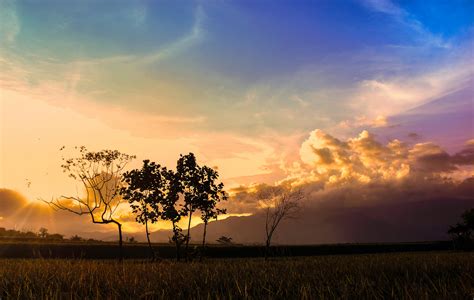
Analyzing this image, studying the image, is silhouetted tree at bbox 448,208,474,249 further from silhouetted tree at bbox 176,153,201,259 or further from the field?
silhouetted tree at bbox 176,153,201,259

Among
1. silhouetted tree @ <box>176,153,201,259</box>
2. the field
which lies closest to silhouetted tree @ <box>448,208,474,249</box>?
the field

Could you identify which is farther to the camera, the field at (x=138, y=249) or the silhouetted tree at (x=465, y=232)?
the silhouetted tree at (x=465, y=232)

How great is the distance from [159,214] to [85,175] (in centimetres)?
829

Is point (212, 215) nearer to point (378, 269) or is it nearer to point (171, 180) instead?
point (171, 180)

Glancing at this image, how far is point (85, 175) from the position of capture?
37.6m

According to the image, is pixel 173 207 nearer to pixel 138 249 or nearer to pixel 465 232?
pixel 138 249

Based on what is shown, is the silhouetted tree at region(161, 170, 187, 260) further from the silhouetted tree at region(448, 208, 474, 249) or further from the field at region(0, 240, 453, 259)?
the silhouetted tree at region(448, 208, 474, 249)

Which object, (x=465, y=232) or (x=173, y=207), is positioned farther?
(x=465, y=232)

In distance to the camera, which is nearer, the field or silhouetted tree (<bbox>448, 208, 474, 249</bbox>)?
the field

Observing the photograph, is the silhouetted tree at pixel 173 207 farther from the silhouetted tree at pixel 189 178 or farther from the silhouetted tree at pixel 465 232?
the silhouetted tree at pixel 465 232

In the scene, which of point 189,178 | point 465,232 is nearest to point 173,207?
point 189,178

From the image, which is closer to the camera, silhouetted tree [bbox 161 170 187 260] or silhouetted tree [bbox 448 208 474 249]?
silhouetted tree [bbox 161 170 187 260]

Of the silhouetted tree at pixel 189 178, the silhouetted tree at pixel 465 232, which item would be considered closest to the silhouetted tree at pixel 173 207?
the silhouetted tree at pixel 189 178

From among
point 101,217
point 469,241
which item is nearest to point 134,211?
point 101,217
